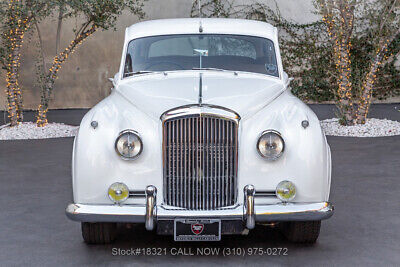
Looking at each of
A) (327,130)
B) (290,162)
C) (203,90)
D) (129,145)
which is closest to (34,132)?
(327,130)

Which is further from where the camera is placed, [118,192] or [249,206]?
[118,192]

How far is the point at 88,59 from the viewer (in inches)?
738

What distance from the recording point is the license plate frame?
4.14 meters

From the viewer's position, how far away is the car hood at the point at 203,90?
175 inches

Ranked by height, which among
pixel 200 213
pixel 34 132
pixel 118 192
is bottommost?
pixel 34 132

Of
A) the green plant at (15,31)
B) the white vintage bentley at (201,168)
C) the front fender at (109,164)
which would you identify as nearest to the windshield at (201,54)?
the white vintage bentley at (201,168)

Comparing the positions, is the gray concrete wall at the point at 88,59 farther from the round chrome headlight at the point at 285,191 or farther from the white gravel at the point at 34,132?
the round chrome headlight at the point at 285,191

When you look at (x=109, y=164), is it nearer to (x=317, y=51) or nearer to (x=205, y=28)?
(x=205, y=28)

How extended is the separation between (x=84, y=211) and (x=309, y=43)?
14.6 m

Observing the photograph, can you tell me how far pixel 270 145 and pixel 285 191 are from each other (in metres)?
0.33

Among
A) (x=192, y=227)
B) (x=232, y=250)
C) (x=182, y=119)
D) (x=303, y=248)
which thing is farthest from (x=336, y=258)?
(x=182, y=119)

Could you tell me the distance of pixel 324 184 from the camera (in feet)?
14.1

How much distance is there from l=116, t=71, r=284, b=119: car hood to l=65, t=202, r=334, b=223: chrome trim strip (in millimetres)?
681

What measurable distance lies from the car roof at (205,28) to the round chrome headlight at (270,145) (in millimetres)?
1709
